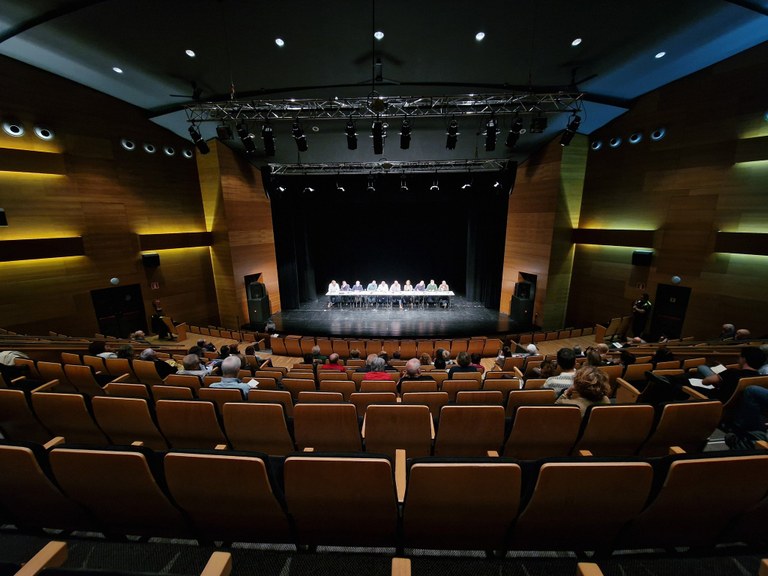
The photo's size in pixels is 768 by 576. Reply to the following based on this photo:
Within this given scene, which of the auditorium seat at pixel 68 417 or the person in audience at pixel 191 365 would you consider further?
the person in audience at pixel 191 365

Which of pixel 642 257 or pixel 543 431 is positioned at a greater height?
pixel 642 257

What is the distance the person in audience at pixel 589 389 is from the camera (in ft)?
8.98

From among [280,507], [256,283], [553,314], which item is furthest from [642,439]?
[256,283]

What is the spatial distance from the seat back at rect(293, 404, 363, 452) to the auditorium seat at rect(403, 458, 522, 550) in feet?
3.58

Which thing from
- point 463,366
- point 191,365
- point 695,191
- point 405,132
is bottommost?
point 463,366

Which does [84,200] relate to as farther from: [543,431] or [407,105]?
[543,431]

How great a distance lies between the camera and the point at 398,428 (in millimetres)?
2723

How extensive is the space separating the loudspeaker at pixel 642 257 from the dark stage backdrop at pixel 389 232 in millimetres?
4759

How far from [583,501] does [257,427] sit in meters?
2.45

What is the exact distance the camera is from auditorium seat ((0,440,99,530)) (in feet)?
5.46

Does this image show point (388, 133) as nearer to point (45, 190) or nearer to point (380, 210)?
point (380, 210)

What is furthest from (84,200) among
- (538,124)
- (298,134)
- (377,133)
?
(538,124)

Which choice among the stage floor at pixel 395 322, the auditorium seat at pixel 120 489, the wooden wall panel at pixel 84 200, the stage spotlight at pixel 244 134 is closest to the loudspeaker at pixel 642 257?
the stage floor at pixel 395 322

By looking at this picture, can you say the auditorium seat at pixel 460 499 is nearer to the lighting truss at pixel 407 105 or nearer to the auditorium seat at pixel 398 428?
the auditorium seat at pixel 398 428
